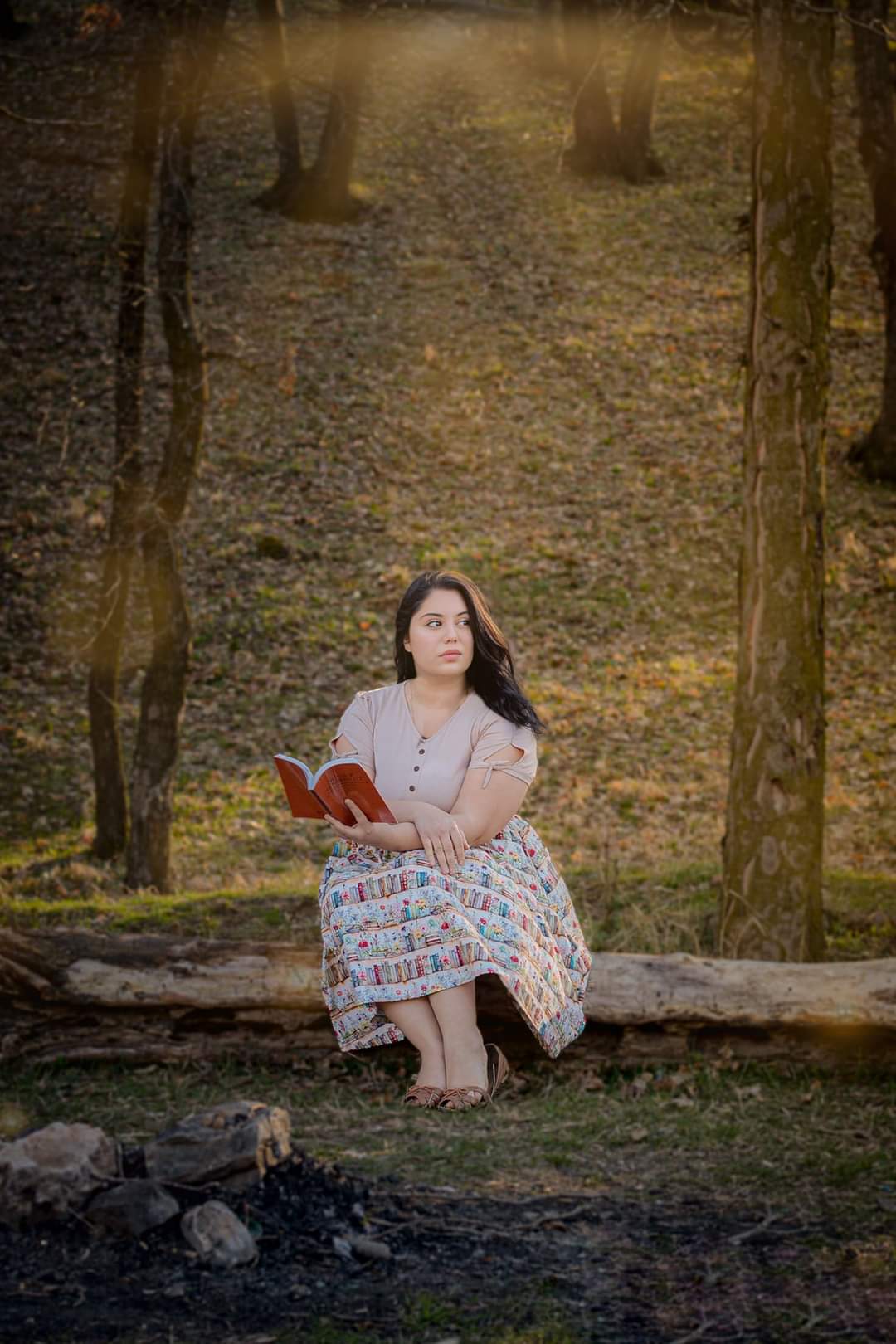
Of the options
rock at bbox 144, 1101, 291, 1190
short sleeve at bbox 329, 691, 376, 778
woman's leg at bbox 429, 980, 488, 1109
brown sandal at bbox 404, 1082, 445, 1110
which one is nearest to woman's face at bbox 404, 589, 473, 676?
short sleeve at bbox 329, 691, 376, 778

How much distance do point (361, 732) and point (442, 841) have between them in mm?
535

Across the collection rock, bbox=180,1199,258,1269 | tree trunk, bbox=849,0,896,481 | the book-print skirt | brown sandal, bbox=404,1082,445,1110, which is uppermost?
tree trunk, bbox=849,0,896,481

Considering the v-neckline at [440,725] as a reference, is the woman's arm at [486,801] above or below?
below

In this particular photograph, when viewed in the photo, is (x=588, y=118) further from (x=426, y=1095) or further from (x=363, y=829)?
(x=426, y=1095)

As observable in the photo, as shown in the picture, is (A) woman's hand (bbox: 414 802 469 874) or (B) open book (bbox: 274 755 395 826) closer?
(B) open book (bbox: 274 755 395 826)

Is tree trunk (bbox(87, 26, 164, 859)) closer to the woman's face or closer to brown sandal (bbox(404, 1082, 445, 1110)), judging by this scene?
the woman's face

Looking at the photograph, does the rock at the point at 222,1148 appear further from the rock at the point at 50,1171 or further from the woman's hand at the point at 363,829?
the woman's hand at the point at 363,829

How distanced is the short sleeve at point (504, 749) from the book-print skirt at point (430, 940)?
27cm

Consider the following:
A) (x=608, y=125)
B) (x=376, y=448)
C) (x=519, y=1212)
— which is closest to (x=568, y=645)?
(x=376, y=448)

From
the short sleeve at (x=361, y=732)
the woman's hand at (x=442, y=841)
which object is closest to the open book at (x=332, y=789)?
the woman's hand at (x=442, y=841)

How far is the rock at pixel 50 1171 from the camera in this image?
13.3 ft

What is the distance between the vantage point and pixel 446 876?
3.84m

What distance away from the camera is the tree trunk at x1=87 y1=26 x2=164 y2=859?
902cm

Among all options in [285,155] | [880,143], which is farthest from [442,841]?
[285,155]
